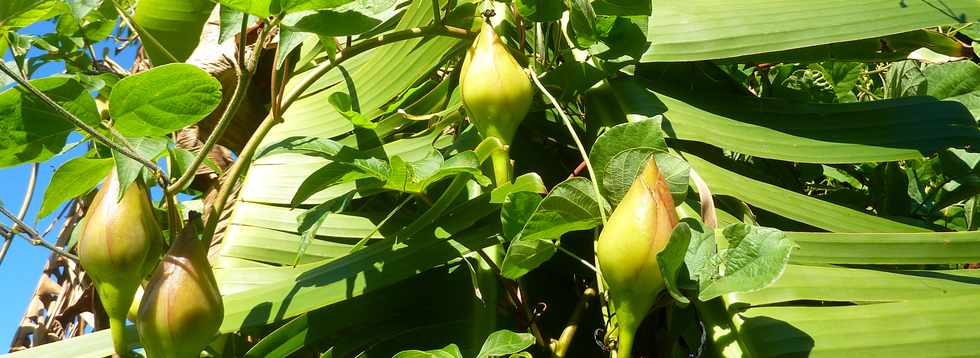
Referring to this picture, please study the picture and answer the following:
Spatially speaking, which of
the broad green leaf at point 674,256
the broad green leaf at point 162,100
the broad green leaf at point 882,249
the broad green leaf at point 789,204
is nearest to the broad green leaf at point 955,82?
the broad green leaf at point 789,204

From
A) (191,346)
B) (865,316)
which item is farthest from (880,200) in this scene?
(191,346)

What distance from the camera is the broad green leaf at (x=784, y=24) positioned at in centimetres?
66

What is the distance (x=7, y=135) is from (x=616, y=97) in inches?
17.3

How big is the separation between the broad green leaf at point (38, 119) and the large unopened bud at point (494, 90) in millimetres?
231

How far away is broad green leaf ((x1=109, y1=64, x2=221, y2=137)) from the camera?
0.44 metres

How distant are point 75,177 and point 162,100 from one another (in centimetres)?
9

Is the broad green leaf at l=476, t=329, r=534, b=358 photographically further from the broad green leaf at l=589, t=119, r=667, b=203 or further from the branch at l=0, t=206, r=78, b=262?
the branch at l=0, t=206, r=78, b=262

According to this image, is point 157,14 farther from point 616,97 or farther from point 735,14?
point 735,14

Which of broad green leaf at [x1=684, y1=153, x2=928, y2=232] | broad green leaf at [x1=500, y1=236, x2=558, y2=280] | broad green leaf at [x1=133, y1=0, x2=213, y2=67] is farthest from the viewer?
broad green leaf at [x1=133, y1=0, x2=213, y2=67]

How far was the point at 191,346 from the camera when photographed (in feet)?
1.35

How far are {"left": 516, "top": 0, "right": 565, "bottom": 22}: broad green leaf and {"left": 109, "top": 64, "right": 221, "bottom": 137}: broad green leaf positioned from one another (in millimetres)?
242

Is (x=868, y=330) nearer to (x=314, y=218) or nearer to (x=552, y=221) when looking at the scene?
(x=552, y=221)

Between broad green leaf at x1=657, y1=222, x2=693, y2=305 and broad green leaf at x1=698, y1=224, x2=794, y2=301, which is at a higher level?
broad green leaf at x1=657, y1=222, x2=693, y2=305

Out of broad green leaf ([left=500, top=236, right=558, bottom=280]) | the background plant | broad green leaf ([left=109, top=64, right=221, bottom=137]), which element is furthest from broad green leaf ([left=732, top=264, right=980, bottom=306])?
broad green leaf ([left=109, top=64, right=221, bottom=137])
